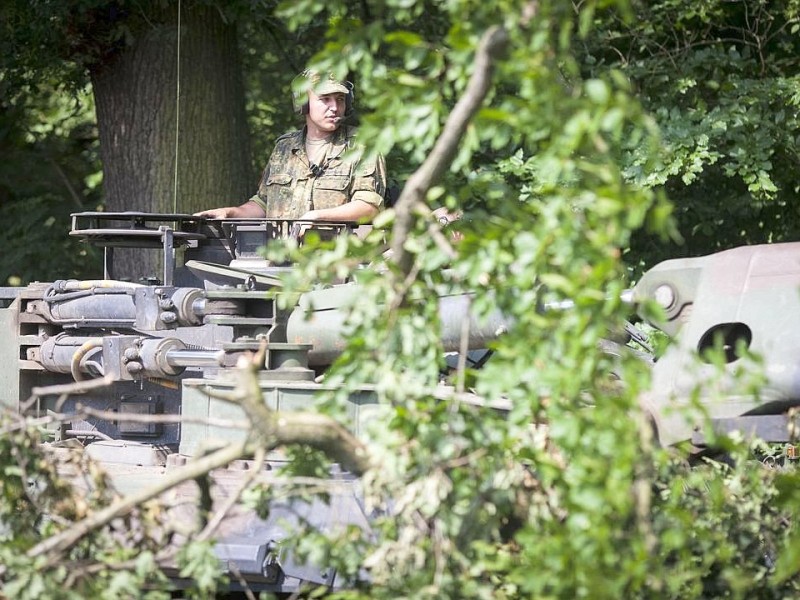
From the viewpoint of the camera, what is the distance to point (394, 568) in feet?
12.6

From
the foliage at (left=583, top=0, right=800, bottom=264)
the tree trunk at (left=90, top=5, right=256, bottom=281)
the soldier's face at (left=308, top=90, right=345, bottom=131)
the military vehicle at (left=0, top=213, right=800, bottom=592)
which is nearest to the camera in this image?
the military vehicle at (left=0, top=213, right=800, bottom=592)

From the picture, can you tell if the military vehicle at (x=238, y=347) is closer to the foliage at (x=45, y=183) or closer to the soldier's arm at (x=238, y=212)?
the soldier's arm at (x=238, y=212)

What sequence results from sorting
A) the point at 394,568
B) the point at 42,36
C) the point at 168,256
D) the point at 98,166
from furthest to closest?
the point at 98,166 < the point at 42,36 < the point at 168,256 < the point at 394,568

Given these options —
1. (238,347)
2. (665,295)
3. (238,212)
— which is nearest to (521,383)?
(665,295)

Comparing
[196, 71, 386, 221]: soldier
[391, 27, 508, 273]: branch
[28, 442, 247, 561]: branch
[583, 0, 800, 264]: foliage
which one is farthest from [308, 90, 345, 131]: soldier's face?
[28, 442, 247, 561]: branch

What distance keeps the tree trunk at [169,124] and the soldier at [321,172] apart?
2.91 m

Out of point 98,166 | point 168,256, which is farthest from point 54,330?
point 98,166

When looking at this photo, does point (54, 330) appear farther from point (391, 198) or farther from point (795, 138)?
point (795, 138)

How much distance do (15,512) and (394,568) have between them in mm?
1269

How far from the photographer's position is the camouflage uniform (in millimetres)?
7168

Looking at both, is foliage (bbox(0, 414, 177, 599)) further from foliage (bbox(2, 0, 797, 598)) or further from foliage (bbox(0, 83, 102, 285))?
foliage (bbox(0, 83, 102, 285))

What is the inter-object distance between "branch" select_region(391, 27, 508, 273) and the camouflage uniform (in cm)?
311

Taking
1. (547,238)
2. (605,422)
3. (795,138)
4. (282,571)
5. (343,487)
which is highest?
(795,138)

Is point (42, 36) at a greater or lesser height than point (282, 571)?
greater
